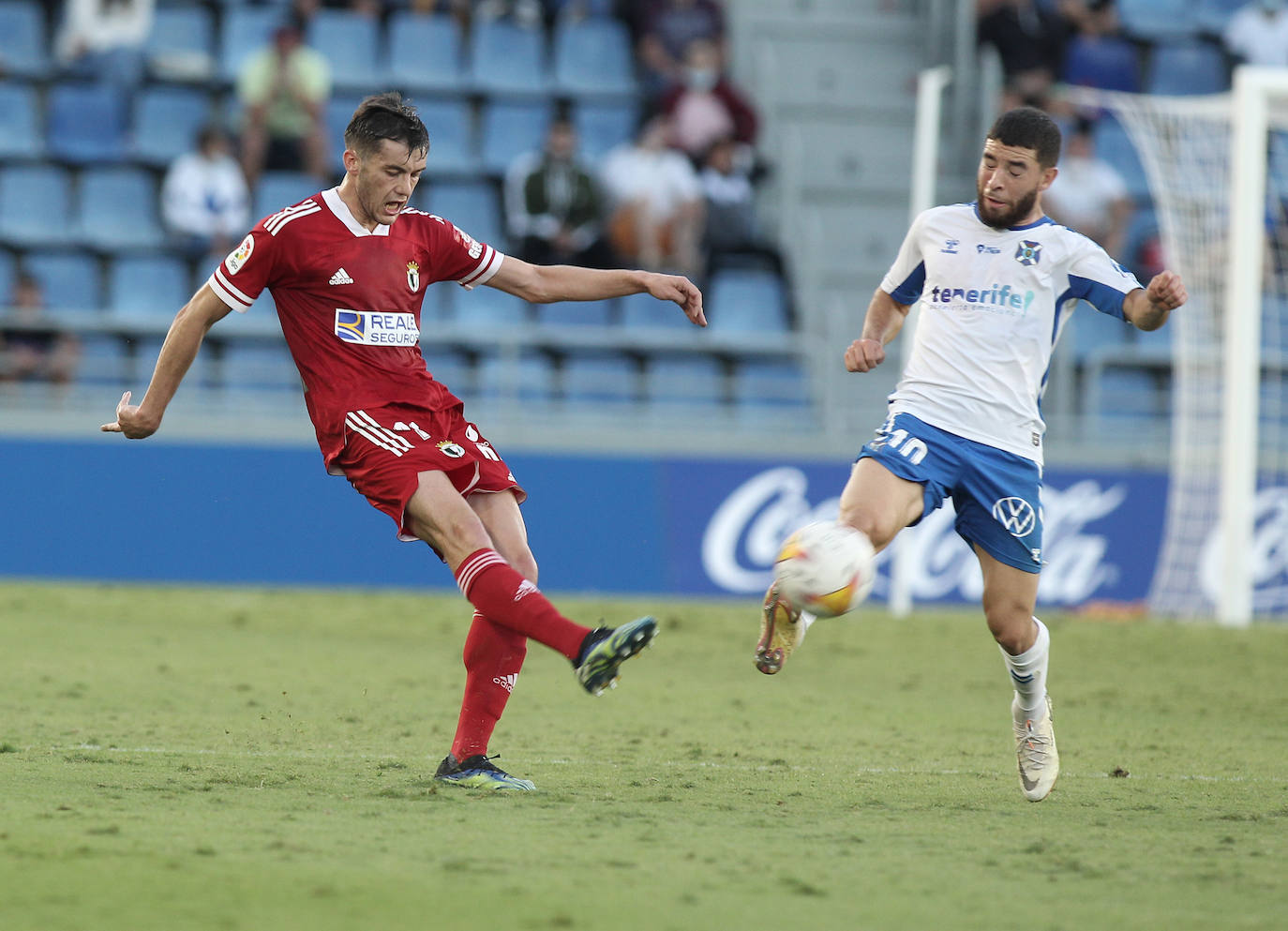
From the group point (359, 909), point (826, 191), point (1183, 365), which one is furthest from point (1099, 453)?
point (359, 909)

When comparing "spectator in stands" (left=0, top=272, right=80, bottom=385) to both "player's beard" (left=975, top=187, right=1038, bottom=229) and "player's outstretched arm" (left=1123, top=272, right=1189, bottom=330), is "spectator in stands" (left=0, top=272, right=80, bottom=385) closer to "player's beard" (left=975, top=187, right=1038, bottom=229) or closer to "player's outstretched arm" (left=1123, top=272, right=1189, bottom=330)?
"player's beard" (left=975, top=187, right=1038, bottom=229)

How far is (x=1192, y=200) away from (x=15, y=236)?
1018cm

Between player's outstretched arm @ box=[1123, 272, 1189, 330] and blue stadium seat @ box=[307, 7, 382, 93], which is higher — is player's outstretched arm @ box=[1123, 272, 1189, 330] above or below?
below

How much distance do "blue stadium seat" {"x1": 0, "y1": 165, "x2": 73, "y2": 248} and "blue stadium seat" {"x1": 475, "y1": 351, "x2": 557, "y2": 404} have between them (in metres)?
4.13

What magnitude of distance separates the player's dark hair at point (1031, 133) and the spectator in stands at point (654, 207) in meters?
9.98

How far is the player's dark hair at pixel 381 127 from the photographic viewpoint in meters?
5.69

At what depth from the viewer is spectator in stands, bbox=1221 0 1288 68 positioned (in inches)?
734

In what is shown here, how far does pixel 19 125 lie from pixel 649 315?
624 centimetres

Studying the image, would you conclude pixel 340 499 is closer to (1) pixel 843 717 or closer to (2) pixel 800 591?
(1) pixel 843 717

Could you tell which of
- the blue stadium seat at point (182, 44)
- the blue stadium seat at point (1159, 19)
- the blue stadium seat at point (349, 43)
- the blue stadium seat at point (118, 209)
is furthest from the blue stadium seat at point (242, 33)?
the blue stadium seat at point (1159, 19)

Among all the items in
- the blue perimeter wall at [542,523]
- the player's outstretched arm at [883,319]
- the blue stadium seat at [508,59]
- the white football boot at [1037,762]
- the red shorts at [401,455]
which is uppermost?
the blue stadium seat at [508,59]

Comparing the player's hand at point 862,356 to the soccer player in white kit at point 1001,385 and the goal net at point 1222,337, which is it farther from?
the goal net at point 1222,337

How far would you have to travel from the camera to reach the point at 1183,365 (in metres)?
14.2

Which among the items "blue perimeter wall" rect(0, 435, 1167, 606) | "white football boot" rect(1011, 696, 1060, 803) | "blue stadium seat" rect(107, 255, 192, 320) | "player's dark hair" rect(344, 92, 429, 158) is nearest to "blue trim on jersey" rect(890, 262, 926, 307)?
"white football boot" rect(1011, 696, 1060, 803)
